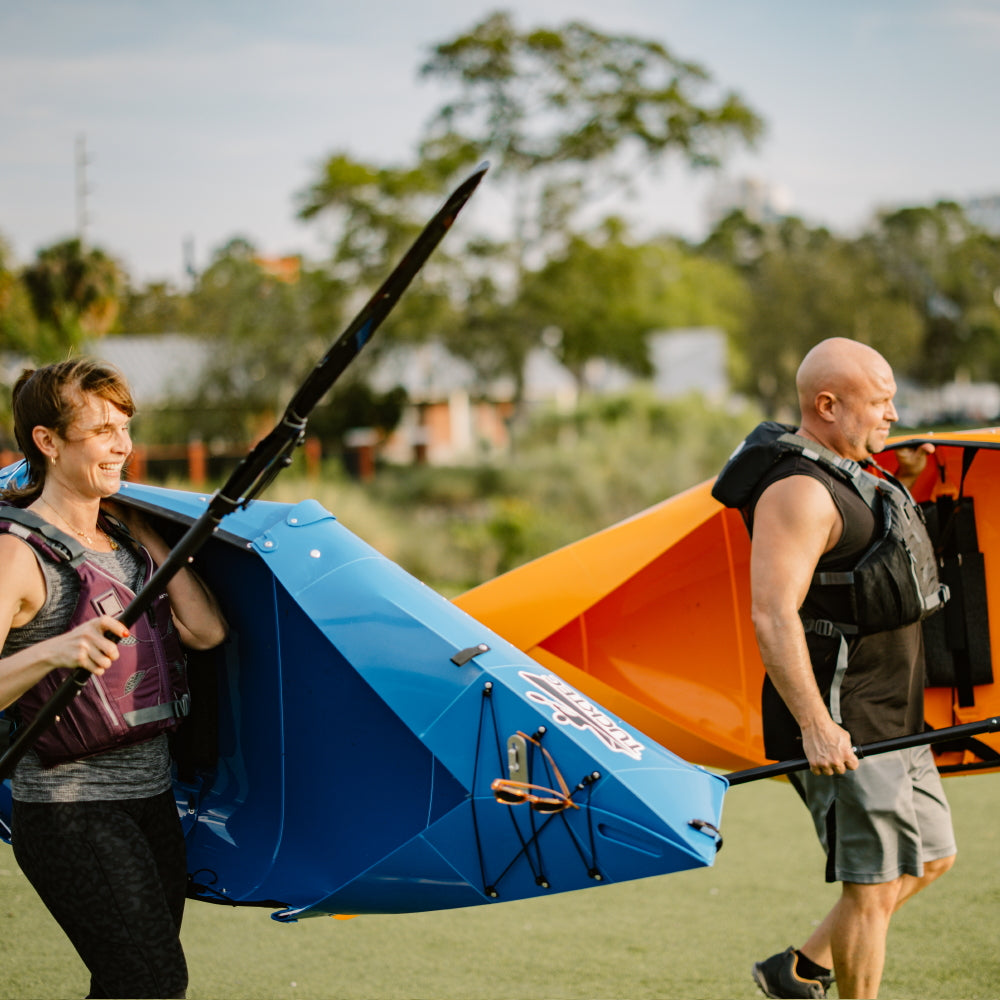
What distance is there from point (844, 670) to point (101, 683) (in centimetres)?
179

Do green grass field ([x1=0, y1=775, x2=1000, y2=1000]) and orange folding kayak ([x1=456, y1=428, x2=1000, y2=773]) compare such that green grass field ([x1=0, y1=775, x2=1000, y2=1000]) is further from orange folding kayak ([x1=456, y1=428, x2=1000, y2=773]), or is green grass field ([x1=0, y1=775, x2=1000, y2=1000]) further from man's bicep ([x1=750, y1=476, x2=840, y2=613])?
man's bicep ([x1=750, y1=476, x2=840, y2=613])

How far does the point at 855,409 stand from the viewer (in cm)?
292

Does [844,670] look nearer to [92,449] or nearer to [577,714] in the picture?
[577,714]

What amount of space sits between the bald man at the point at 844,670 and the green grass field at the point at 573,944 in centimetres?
61

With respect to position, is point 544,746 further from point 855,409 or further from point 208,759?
point 855,409

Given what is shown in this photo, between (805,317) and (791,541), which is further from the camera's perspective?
(805,317)

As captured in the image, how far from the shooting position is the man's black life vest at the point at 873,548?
9.25 ft

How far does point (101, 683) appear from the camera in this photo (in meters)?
2.29

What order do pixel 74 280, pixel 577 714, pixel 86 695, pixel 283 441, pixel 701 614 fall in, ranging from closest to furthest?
pixel 283 441 → pixel 86 695 → pixel 577 714 → pixel 701 614 → pixel 74 280

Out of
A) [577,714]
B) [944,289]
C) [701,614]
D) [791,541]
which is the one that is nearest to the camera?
[577,714]

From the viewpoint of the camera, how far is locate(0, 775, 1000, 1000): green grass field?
11.4ft

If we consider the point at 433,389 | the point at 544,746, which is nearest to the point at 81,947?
the point at 544,746

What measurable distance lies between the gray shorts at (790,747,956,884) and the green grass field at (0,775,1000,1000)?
65 cm

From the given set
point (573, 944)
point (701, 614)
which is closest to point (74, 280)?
point (701, 614)
